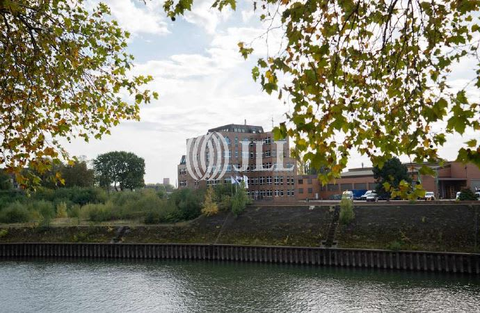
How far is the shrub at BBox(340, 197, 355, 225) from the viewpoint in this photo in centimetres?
4897

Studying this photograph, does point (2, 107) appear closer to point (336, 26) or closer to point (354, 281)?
point (336, 26)

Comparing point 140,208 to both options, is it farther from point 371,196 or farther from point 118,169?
point 118,169

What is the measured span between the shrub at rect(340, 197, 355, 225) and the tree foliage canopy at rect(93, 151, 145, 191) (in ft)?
263

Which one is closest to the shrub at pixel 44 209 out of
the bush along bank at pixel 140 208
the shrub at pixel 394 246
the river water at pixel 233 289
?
the bush along bank at pixel 140 208

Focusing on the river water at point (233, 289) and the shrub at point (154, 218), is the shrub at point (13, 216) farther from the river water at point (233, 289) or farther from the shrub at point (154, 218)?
the river water at point (233, 289)

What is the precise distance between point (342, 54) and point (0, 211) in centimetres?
7596

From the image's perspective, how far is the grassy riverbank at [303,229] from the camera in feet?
141

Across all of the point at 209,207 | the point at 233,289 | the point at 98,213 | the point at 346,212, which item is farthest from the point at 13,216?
the point at 346,212

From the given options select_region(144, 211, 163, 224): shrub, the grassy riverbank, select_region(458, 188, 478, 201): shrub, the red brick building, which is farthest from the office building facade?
select_region(458, 188, 478, 201): shrub

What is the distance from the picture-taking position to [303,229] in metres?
50.4

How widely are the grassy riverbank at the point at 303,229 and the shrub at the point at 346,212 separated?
2.78ft

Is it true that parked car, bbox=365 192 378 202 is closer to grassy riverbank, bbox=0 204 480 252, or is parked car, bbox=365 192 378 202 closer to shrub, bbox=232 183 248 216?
grassy riverbank, bbox=0 204 480 252

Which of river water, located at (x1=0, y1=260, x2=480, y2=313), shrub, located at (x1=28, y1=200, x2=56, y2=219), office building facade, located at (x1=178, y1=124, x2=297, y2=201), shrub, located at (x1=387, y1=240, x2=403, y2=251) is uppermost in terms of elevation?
office building facade, located at (x1=178, y1=124, x2=297, y2=201)

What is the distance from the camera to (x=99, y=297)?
31828mm
